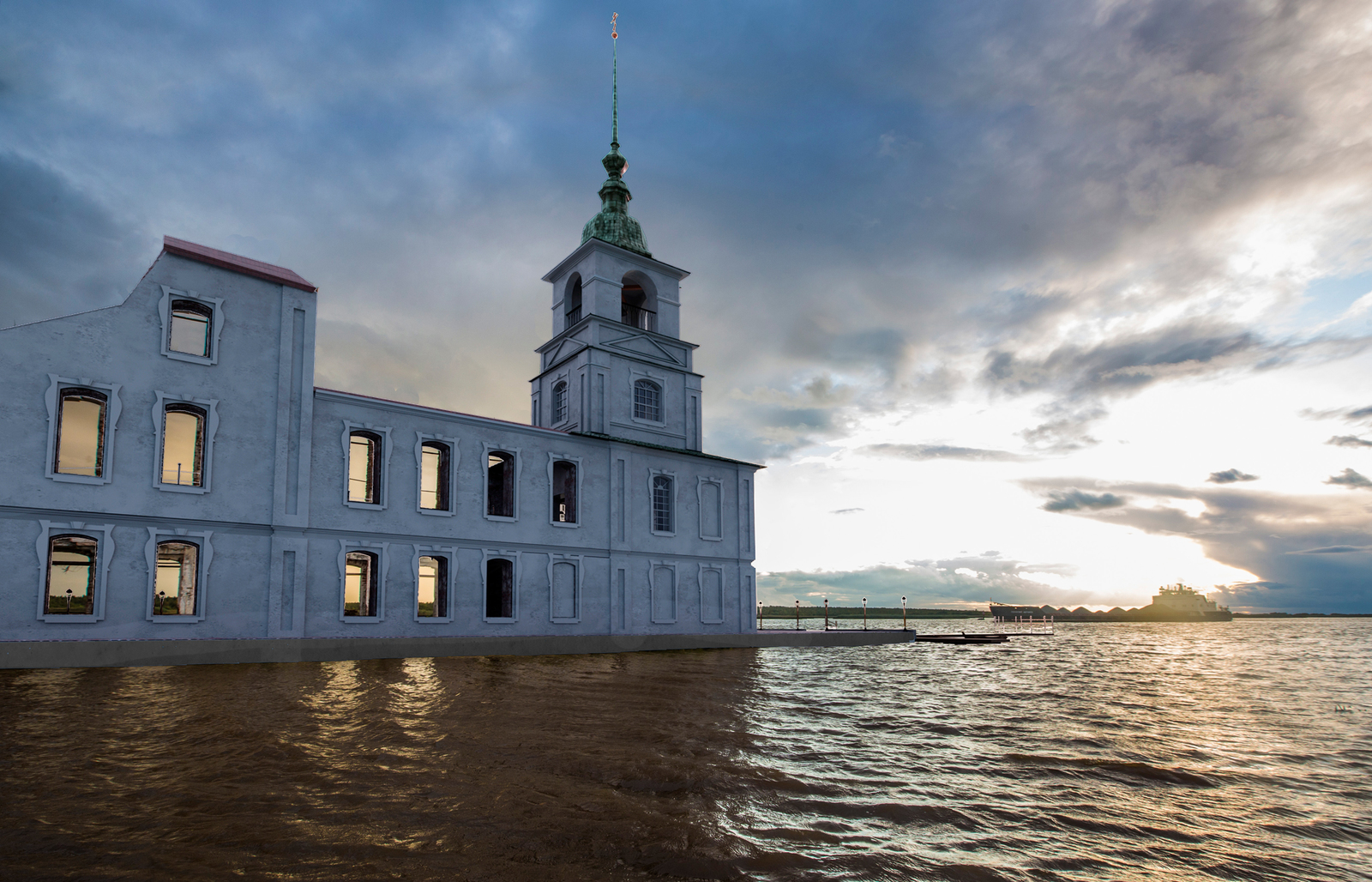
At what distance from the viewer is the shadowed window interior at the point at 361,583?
950 inches

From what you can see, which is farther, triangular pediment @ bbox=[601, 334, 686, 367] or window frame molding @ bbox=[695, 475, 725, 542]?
triangular pediment @ bbox=[601, 334, 686, 367]

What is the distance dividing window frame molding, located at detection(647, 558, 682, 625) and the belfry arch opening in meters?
11.2

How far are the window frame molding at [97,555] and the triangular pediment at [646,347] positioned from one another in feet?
63.2

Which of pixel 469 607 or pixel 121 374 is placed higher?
pixel 121 374

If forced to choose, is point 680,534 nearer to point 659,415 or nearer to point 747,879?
point 659,415

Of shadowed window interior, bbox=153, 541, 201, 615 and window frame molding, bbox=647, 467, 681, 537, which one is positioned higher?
window frame molding, bbox=647, 467, 681, 537

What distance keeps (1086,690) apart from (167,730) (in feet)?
61.9

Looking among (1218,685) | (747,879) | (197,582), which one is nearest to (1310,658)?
(1218,685)

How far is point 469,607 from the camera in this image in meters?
25.8

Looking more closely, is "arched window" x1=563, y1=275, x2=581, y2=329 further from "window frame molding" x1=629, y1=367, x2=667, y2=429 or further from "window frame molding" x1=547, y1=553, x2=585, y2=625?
"window frame molding" x1=547, y1=553, x2=585, y2=625

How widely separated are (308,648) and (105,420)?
27.2 ft

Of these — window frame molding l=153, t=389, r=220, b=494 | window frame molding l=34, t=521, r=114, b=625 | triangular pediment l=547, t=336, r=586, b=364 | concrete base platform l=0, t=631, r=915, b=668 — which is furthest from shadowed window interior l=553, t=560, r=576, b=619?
window frame molding l=34, t=521, r=114, b=625

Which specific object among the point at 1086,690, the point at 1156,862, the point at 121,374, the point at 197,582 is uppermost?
the point at 121,374

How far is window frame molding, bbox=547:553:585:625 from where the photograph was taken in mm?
27969
